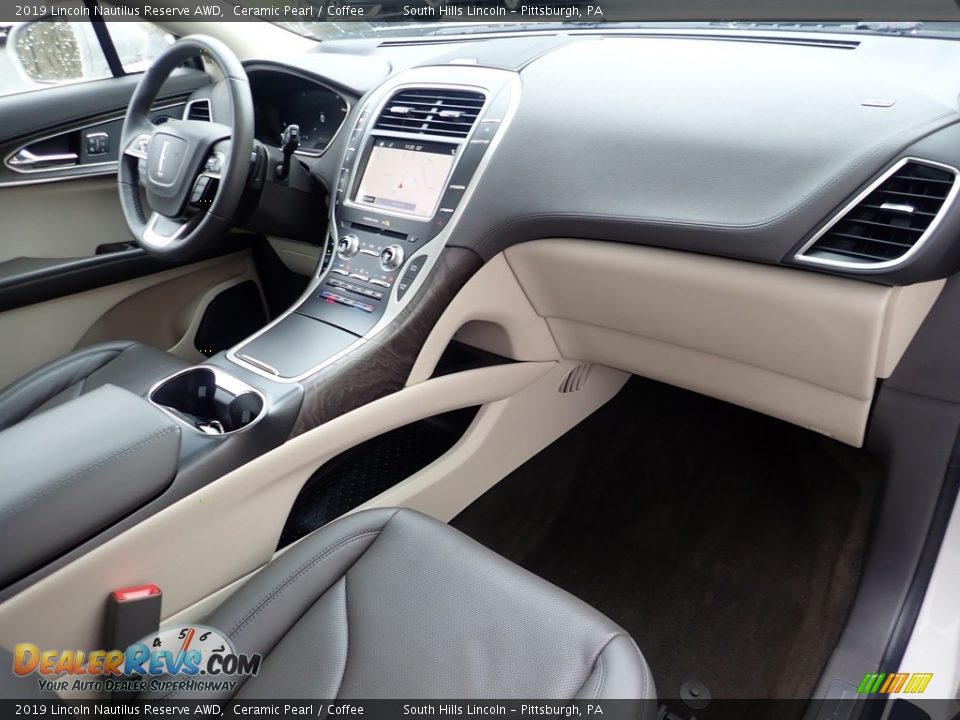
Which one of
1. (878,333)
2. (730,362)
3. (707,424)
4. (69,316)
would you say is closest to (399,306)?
(730,362)

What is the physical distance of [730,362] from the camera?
1.26m

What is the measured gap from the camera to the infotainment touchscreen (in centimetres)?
134

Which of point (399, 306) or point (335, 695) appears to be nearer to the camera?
point (335, 695)

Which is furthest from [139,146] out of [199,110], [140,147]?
[199,110]

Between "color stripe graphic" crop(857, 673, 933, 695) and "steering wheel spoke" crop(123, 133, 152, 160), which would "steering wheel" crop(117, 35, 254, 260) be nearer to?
"steering wheel spoke" crop(123, 133, 152, 160)

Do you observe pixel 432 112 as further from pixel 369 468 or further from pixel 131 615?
pixel 131 615

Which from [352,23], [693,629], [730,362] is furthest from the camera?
[352,23]

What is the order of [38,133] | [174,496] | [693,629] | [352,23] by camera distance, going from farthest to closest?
[352,23] < [38,133] < [693,629] < [174,496]

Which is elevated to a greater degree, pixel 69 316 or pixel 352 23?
pixel 352 23

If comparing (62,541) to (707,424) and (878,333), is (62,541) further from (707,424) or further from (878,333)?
(707,424)

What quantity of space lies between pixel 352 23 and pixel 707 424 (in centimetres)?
138

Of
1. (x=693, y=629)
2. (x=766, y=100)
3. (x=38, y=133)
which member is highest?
(x=766, y=100)

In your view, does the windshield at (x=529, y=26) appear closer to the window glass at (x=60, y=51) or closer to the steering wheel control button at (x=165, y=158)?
the window glass at (x=60, y=51)

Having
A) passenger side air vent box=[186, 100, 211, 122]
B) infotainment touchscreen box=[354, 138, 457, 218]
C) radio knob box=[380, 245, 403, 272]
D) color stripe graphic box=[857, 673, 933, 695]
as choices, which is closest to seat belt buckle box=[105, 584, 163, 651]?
radio knob box=[380, 245, 403, 272]
